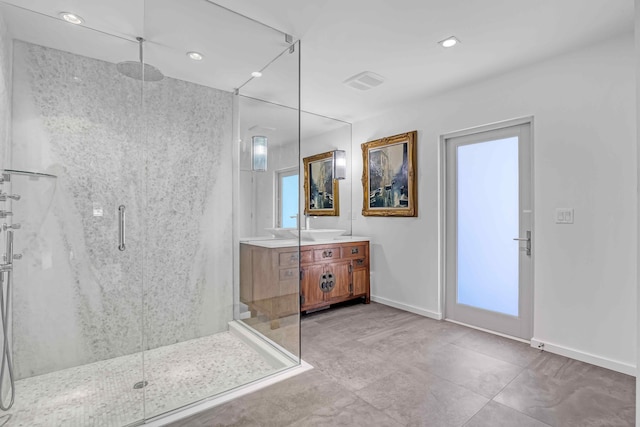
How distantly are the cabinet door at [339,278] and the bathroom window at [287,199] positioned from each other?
1175 millimetres

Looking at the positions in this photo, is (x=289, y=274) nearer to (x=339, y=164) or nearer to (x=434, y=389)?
(x=434, y=389)

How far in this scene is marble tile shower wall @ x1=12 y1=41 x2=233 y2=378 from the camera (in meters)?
2.17

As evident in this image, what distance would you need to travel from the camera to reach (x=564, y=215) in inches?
101

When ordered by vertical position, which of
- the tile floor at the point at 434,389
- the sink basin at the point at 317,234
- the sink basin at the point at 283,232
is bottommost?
the tile floor at the point at 434,389

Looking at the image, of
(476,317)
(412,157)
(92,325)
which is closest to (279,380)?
(92,325)

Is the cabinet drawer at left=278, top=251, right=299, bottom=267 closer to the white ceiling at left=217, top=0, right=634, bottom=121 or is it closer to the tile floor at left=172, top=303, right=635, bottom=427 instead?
the tile floor at left=172, top=303, right=635, bottom=427

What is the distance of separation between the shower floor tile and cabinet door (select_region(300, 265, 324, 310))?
1.11 metres

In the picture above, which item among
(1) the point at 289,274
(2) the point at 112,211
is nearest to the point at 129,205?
(2) the point at 112,211

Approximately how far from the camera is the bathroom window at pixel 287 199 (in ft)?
8.87

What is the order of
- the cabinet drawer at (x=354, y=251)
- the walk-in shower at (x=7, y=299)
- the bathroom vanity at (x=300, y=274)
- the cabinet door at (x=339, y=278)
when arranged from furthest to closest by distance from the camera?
the cabinet drawer at (x=354, y=251), the cabinet door at (x=339, y=278), the bathroom vanity at (x=300, y=274), the walk-in shower at (x=7, y=299)

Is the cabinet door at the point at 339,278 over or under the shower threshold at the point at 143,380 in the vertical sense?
over

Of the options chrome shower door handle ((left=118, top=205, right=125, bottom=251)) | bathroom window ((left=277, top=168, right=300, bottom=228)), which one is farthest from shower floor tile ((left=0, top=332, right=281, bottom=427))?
bathroom window ((left=277, top=168, right=300, bottom=228))

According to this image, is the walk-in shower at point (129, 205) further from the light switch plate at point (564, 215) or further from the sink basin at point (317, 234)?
the light switch plate at point (564, 215)

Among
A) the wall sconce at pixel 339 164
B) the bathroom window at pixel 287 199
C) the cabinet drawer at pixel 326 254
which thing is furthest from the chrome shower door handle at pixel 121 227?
the wall sconce at pixel 339 164
